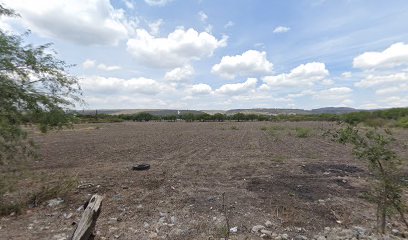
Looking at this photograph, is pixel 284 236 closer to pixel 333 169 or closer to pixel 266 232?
pixel 266 232

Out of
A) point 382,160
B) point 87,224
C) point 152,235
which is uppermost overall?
point 382,160

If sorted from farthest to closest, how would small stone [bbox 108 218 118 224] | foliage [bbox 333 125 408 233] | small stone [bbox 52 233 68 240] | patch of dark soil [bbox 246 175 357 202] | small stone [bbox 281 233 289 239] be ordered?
patch of dark soil [bbox 246 175 357 202], small stone [bbox 108 218 118 224], small stone [bbox 52 233 68 240], small stone [bbox 281 233 289 239], foliage [bbox 333 125 408 233]

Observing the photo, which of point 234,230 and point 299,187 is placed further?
point 299,187

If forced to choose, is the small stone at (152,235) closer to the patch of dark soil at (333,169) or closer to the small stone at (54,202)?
the small stone at (54,202)

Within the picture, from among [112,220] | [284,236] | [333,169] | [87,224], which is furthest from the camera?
[333,169]

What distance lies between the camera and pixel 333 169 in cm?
1115

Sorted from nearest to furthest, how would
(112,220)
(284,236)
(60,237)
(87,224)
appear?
(87,224) → (284,236) → (60,237) → (112,220)

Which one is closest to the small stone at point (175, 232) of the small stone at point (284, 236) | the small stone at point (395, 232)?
the small stone at point (284, 236)

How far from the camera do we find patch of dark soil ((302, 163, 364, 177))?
10664 mm

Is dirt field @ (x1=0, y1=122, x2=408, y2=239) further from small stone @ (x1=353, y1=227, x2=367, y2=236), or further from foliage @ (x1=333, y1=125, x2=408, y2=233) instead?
foliage @ (x1=333, y1=125, x2=408, y2=233)

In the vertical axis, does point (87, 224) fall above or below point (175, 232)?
above

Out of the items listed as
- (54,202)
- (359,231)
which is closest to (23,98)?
(54,202)

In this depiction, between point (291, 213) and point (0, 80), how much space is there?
7.26 metres

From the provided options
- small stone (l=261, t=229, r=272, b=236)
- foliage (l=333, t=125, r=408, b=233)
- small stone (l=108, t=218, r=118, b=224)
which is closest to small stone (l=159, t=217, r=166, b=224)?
small stone (l=108, t=218, r=118, b=224)
